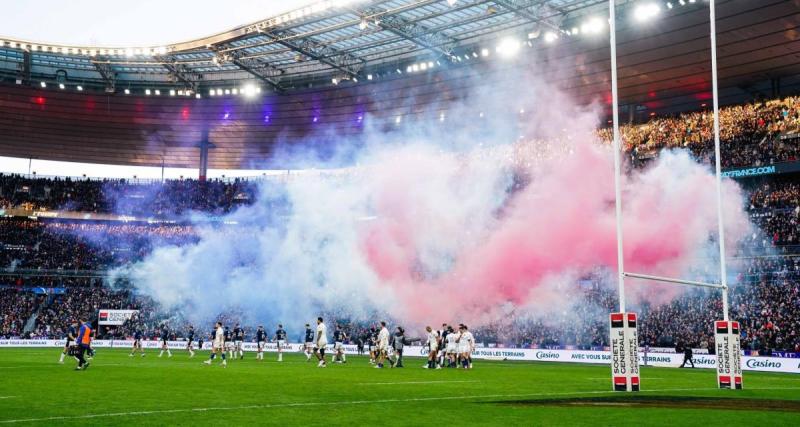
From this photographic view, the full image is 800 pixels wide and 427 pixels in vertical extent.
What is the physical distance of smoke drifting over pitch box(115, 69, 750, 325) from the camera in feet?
120

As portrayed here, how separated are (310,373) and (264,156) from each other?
141ft

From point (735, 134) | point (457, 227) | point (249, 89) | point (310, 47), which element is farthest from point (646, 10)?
point (249, 89)

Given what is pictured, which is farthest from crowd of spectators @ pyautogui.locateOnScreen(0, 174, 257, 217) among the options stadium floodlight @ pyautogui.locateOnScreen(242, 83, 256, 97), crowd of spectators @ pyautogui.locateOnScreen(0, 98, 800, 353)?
stadium floodlight @ pyautogui.locateOnScreen(242, 83, 256, 97)

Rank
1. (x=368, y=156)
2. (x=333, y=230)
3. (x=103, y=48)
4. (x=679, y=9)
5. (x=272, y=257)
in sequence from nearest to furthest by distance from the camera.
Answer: (x=679, y=9)
(x=103, y=48)
(x=333, y=230)
(x=272, y=257)
(x=368, y=156)

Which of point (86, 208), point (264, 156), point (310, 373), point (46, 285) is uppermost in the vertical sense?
point (264, 156)

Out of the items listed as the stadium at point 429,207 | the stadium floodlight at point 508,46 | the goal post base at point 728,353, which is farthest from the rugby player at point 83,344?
the stadium floodlight at point 508,46

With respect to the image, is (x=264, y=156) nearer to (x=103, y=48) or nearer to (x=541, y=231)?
(x=103, y=48)

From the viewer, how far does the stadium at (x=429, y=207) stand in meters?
31.5

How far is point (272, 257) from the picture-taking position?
52969 millimetres

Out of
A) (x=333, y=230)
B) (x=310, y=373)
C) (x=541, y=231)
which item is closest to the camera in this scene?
(x=310, y=373)

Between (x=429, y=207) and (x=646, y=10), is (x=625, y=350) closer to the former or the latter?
(x=646, y=10)

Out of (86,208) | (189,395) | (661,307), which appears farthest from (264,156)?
(189,395)

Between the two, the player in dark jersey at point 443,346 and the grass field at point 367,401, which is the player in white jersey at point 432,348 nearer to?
the player in dark jersey at point 443,346

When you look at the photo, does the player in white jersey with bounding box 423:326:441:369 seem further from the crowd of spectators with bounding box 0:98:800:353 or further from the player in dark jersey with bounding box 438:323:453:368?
the crowd of spectators with bounding box 0:98:800:353
